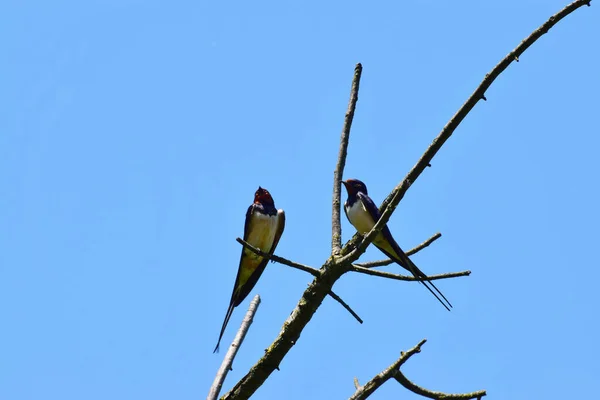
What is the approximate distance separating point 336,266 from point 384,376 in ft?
2.32

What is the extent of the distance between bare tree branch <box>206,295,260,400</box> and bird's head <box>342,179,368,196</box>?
11.4 feet

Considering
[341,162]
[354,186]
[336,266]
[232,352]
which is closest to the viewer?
[232,352]

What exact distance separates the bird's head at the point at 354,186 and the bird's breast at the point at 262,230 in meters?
0.96

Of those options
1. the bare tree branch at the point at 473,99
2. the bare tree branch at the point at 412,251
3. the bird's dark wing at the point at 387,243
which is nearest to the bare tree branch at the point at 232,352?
the bare tree branch at the point at 412,251

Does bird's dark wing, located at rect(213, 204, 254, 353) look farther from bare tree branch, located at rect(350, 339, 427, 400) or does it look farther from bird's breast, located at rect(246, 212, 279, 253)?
bare tree branch, located at rect(350, 339, 427, 400)

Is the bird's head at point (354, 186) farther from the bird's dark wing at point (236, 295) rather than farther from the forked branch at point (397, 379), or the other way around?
the forked branch at point (397, 379)

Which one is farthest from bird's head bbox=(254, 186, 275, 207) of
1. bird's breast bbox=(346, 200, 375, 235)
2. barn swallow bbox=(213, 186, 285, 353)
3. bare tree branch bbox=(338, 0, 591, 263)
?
bare tree branch bbox=(338, 0, 591, 263)

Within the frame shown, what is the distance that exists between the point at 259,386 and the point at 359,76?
5.84 ft

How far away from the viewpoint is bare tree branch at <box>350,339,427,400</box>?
312 cm

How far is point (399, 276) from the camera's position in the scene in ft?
12.9

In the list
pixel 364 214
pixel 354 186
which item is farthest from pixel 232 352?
pixel 354 186

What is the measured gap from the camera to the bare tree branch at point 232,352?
11.3 feet

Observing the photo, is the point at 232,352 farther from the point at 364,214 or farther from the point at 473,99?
the point at 364,214

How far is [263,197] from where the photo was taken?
8250 millimetres
